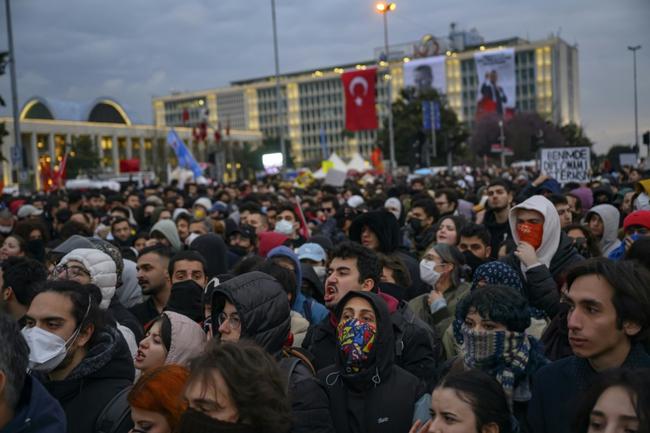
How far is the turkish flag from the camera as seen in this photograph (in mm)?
27312

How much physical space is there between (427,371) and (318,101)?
145051 millimetres

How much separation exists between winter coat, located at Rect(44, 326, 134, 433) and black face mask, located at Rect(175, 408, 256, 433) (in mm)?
1015

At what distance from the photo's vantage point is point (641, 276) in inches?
129

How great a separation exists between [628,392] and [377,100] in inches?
4602

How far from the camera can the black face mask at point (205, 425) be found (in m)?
2.69

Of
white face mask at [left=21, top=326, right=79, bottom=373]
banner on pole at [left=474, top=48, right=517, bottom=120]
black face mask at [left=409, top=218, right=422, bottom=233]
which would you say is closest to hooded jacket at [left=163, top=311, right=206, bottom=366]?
white face mask at [left=21, top=326, right=79, bottom=373]

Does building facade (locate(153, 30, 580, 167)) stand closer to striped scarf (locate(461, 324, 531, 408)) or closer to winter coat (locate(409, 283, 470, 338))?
winter coat (locate(409, 283, 470, 338))

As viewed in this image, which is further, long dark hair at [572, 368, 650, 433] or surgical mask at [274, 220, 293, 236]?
surgical mask at [274, 220, 293, 236]

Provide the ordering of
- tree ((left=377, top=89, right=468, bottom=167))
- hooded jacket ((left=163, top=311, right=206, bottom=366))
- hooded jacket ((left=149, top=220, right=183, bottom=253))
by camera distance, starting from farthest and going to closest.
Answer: tree ((left=377, top=89, right=468, bottom=167)) → hooded jacket ((left=149, top=220, right=183, bottom=253)) → hooded jacket ((left=163, top=311, right=206, bottom=366))

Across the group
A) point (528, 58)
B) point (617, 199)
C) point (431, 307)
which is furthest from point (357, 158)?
point (528, 58)

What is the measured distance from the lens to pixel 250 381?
9.30 ft

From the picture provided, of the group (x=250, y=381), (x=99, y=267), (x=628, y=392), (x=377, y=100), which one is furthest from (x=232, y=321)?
(x=377, y=100)

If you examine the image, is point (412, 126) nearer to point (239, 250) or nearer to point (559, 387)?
point (239, 250)

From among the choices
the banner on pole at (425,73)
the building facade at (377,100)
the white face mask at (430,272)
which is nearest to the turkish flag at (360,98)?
the white face mask at (430,272)
